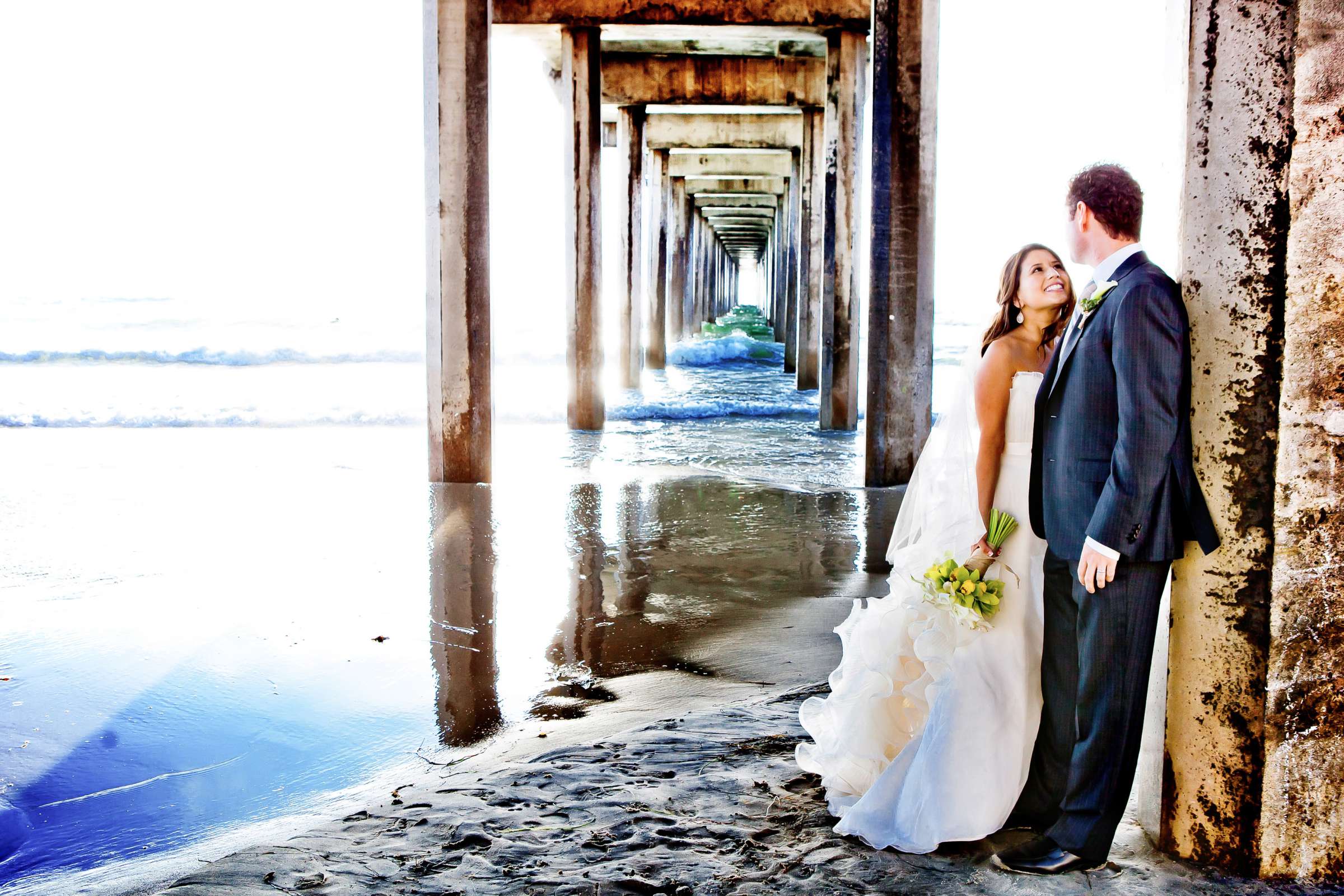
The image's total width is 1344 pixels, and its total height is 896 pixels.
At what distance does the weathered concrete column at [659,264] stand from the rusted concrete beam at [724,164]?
1764mm

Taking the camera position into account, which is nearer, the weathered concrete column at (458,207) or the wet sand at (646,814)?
the wet sand at (646,814)

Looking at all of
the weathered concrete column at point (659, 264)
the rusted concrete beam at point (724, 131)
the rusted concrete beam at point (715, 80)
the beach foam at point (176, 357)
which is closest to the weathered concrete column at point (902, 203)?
the rusted concrete beam at point (715, 80)

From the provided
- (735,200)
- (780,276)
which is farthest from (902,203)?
(735,200)

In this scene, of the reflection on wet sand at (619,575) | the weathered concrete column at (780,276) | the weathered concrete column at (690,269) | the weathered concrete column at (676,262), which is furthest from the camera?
the weathered concrete column at (690,269)

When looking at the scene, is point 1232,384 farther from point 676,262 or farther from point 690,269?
point 690,269

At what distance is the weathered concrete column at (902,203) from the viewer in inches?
297

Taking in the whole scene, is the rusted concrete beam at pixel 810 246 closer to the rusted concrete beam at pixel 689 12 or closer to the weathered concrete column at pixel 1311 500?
the rusted concrete beam at pixel 689 12

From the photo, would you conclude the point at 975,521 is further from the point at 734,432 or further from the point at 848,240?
the point at 734,432

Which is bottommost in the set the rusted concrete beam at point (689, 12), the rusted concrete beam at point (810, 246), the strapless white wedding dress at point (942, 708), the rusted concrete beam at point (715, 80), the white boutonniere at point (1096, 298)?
the strapless white wedding dress at point (942, 708)

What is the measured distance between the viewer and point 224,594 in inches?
201

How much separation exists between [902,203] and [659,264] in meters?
13.7

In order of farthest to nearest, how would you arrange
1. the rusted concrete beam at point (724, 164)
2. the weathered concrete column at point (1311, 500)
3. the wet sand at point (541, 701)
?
1. the rusted concrete beam at point (724, 164)
2. the wet sand at point (541, 701)
3. the weathered concrete column at point (1311, 500)

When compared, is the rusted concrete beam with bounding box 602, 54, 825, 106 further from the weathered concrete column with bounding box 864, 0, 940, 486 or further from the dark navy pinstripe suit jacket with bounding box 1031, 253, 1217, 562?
the dark navy pinstripe suit jacket with bounding box 1031, 253, 1217, 562

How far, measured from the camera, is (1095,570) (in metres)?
2.25
